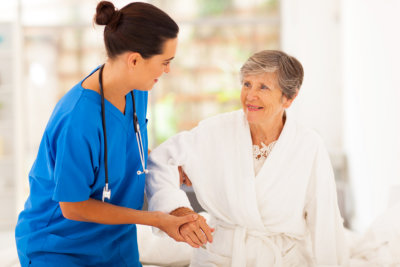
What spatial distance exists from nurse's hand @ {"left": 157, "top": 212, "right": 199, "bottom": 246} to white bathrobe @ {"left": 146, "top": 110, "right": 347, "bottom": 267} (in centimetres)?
20

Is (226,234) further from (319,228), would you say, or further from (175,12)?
(175,12)

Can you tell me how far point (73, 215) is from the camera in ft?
4.37

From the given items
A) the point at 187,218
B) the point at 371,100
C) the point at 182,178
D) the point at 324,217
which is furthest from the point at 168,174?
the point at 371,100

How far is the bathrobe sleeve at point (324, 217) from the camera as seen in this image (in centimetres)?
168

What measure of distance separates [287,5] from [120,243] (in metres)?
4.29

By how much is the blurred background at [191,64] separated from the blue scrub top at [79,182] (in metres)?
3.16

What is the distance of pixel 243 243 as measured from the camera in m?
1.64

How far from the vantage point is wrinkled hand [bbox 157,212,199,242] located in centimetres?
141

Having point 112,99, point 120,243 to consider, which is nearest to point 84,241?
point 120,243

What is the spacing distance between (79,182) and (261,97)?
74 centimetres

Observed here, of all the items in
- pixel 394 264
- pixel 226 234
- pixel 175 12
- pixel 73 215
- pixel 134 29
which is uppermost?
pixel 175 12

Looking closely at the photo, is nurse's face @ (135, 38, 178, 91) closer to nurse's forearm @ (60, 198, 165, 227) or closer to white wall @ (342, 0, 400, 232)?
nurse's forearm @ (60, 198, 165, 227)

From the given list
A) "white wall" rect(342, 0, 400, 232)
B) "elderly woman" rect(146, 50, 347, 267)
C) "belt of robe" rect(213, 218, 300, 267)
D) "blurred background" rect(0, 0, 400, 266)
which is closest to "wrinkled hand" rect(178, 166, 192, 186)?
"elderly woman" rect(146, 50, 347, 267)

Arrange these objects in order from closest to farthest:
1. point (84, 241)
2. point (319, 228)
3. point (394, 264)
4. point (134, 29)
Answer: point (134, 29) < point (84, 241) < point (319, 228) < point (394, 264)
